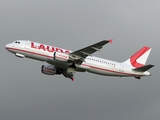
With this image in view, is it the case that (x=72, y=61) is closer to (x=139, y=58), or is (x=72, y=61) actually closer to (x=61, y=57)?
(x=61, y=57)

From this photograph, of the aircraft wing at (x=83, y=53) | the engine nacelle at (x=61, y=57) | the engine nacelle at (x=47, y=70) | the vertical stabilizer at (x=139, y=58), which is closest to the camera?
the aircraft wing at (x=83, y=53)

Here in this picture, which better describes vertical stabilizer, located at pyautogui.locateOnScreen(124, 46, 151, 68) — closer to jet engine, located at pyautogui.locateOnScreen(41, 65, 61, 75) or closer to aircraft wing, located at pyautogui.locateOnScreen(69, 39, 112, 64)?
aircraft wing, located at pyautogui.locateOnScreen(69, 39, 112, 64)

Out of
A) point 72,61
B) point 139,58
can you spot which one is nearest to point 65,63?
point 72,61

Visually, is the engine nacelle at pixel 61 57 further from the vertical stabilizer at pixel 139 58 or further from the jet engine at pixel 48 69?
the vertical stabilizer at pixel 139 58

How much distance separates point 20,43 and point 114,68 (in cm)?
1657

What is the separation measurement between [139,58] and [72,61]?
15.9 m

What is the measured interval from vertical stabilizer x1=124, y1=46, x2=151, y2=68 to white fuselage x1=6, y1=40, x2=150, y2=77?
2.83 meters

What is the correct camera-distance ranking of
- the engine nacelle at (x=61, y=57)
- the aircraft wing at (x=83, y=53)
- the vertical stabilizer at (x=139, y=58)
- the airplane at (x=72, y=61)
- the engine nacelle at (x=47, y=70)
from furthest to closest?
the vertical stabilizer at (x=139, y=58)
the engine nacelle at (x=47, y=70)
the airplane at (x=72, y=61)
the engine nacelle at (x=61, y=57)
the aircraft wing at (x=83, y=53)

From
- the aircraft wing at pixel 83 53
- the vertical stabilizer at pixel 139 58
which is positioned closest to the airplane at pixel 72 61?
the aircraft wing at pixel 83 53

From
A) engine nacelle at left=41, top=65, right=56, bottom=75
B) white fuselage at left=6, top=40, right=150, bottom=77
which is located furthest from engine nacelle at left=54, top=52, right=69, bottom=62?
engine nacelle at left=41, top=65, right=56, bottom=75

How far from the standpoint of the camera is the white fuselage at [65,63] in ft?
207

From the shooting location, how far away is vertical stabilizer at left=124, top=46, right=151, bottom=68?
7244 centimetres

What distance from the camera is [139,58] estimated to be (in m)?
74.3

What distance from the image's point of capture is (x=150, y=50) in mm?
75938
